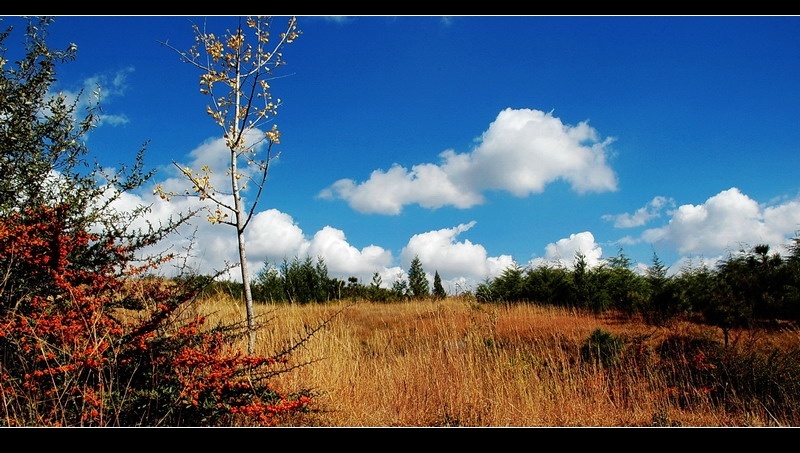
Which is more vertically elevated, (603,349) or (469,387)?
(469,387)

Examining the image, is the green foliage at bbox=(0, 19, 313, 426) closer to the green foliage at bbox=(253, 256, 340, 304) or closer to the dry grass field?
the dry grass field

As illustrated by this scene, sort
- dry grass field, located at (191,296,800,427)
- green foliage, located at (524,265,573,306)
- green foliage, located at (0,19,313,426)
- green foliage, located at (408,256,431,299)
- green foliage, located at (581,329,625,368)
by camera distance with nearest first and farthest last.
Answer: green foliage, located at (0,19,313,426) < dry grass field, located at (191,296,800,427) < green foliage, located at (581,329,625,368) < green foliage, located at (524,265,573,306) < green foliage, located at (408,256,431,299)

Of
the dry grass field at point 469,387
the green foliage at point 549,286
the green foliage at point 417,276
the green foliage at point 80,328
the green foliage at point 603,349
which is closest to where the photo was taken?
the green foliage at point 80,328

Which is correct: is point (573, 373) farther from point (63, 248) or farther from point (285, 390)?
point (63, 248)

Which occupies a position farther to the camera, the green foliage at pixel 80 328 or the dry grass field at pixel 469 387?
the dry grass field at pixel 469 387

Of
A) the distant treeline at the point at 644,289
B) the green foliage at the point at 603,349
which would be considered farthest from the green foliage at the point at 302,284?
the green foliage at the point at 603,349

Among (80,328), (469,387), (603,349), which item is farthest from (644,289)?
(80,328)

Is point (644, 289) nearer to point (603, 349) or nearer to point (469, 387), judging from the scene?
point (603, 349)

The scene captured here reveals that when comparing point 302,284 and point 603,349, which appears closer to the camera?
point 603,349

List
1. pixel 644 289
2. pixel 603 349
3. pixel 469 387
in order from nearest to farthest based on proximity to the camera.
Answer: pixel 469 387 < pixel 603 349 < pixel 644 289

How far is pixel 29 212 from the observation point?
433 cm

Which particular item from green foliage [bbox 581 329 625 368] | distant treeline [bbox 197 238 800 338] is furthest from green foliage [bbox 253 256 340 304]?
green foliage [bbox 581 329 625 368]

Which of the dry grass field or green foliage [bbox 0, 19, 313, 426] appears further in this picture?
the dry grass field

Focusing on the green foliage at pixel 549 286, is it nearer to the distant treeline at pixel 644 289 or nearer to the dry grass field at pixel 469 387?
the distant treeline at pixel 644 289
